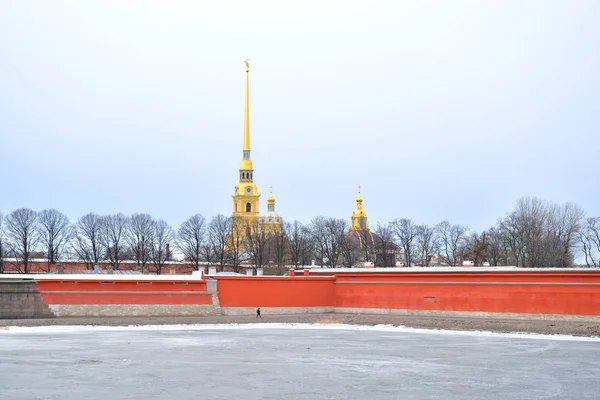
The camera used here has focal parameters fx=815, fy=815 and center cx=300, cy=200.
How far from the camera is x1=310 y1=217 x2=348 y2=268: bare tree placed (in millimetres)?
83875

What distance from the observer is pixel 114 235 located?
83.1 meters

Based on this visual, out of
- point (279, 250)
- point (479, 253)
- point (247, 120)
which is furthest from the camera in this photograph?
point (247, 120)

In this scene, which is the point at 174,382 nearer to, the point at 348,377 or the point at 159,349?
the point at 348,377

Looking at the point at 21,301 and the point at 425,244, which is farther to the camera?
the point at 425,244

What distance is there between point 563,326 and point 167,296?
844 inches

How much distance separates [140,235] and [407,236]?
28.5 meters

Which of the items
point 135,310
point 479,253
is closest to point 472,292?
point 135,310

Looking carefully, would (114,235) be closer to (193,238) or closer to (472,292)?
(193,238)

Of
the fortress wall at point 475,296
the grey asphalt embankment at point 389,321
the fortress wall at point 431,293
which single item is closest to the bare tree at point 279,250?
A: the fortress wall at point 431,293

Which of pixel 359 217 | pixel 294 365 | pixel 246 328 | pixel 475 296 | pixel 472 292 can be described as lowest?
pixel 294 365

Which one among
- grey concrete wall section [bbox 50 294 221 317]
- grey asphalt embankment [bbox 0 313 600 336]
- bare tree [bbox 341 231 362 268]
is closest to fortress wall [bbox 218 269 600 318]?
grey asphalt embankment [bbox 0 313 600 336]

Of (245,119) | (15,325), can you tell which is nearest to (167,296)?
(15,325)

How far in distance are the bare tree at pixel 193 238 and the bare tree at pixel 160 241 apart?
51.0 inches

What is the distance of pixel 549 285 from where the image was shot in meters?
39.4
